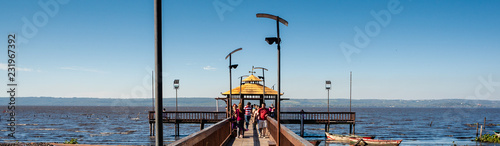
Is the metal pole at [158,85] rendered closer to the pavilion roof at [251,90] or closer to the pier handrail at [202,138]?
the pier handrail at [202,138]

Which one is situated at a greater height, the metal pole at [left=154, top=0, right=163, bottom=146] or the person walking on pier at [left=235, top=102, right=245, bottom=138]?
the metal pole at [left=154, top=0, right=163, bottom=146]

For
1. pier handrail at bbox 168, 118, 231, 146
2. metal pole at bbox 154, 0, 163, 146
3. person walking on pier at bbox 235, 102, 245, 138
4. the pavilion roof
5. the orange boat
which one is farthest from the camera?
the pavilion roof

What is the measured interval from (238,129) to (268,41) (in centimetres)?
510

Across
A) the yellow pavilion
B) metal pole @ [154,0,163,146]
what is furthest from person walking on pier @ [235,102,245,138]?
the yellow pavilion

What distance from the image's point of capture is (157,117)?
5.81 m

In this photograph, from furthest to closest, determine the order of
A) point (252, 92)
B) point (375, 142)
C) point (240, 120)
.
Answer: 1. point (252, 92)
2. point (375, 142)
3. point (240, 120)

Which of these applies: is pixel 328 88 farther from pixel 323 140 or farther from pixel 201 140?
pixel 201 140

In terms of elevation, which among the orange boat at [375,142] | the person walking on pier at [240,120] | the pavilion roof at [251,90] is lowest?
the orange boat at [375,142]

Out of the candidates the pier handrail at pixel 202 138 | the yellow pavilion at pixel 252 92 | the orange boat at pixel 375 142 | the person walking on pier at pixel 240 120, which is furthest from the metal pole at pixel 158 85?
the orange boat at pixel 375 142

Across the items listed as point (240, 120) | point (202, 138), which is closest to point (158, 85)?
point (202, 138)

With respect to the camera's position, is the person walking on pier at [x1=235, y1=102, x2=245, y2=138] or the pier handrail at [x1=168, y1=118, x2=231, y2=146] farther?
the person walking on pier at [x1=235, y1=102, x2=245, y2=138]

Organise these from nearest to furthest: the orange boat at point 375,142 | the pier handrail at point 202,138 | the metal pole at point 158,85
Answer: the metal pole at point 158,85, the pier handrail at point 202,138, the orange boat at point 375,142

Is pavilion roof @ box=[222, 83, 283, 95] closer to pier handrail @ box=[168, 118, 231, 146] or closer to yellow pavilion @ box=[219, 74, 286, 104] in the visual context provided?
yellow pavilion @ box=[219, 74, 286, 104]

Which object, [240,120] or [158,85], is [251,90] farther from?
[158,85]
